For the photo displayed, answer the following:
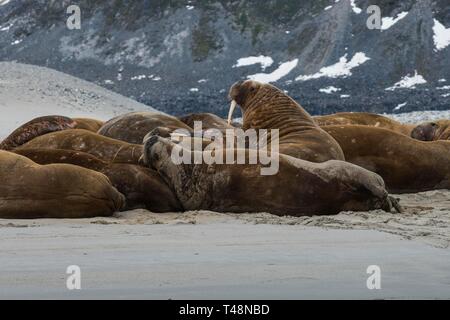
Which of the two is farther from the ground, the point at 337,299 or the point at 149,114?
the point at 149,114

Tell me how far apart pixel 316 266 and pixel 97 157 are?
4603mm

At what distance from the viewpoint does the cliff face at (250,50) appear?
77.5 metres

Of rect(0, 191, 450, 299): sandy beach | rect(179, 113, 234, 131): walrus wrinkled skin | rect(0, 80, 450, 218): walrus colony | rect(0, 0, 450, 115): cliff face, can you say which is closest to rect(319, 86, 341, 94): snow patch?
rect(0, 0, 450, 115): cliff face

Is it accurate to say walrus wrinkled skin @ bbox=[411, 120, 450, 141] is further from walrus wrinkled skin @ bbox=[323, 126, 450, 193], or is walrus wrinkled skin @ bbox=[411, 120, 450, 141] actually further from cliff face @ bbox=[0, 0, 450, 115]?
cliff face @ bbox=[0, 0, 450, 115]

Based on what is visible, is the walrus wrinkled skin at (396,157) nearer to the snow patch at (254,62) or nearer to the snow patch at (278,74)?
the snow patch at (278,74)

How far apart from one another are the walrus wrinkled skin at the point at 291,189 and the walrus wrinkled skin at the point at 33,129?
3.47 metres

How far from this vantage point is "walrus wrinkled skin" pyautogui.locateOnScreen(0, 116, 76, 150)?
1220 centimetres

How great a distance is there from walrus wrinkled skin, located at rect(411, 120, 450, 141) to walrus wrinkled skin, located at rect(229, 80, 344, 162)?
3499 millimetres

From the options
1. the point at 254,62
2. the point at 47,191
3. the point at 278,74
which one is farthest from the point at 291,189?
the point at 254,62

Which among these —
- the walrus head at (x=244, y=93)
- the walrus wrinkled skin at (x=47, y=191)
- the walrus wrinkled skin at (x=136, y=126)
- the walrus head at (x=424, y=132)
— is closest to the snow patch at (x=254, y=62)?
the walrus head at (x=424, y=132)
